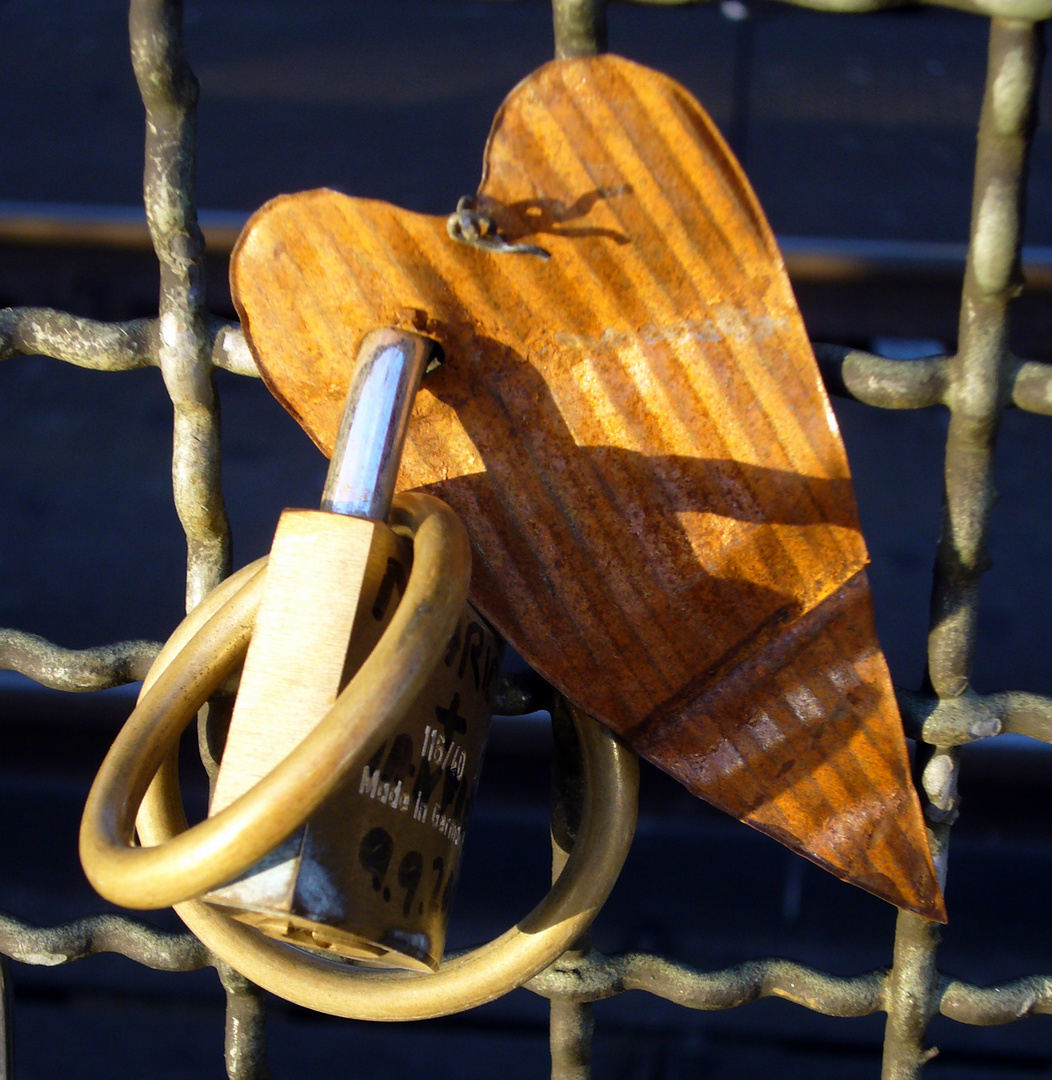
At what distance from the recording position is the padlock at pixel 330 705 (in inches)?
12.6

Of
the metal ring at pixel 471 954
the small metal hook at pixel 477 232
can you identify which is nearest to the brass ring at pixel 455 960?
the metal ring at pixel 471 954

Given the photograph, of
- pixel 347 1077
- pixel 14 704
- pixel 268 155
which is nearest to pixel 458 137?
pixel 268 155

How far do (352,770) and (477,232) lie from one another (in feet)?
0.54

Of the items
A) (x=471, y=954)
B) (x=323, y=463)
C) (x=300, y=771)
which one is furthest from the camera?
(x=323, y=463)

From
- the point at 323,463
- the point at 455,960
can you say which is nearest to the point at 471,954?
the point at 455,960

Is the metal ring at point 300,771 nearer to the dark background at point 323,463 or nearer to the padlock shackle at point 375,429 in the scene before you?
the padlock shackle at point 375,429

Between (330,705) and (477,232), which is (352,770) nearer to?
(330,705)

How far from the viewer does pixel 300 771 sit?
289mm

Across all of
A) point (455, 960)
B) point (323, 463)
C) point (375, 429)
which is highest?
point (323, 463)

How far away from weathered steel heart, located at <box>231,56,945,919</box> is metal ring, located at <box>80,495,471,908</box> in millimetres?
55

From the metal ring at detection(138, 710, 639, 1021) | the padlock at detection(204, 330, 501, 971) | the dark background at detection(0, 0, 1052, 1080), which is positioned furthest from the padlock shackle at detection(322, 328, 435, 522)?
the dark background at detection(0, 0, 1052, 1080)

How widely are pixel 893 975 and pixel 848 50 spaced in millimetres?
2426

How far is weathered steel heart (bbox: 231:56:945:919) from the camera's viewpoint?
1.11 feet

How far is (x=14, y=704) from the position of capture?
1.13 meters
